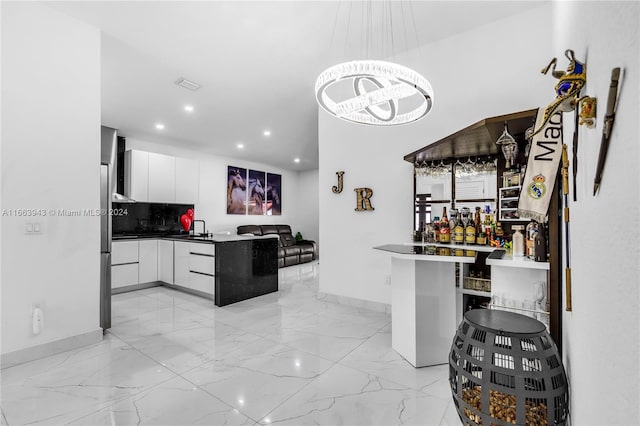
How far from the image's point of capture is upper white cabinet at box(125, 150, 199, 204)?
5.56 meters

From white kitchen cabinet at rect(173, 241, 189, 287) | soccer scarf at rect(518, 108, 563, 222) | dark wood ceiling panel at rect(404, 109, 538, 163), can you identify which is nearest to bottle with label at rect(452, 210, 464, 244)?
dark wood ceiling panel at rect(404, 109, 538, 163)

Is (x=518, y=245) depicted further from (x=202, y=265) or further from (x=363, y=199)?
(x=202, y=265)

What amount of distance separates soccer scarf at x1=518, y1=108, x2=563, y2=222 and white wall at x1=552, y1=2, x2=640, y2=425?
95cm

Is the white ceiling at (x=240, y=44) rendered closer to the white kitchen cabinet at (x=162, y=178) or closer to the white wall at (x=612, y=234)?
the white kitchen cabinet at (x=162, y=178)

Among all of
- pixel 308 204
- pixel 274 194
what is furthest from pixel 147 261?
pixel 308 204

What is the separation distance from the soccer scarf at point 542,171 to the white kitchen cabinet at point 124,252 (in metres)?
5.48

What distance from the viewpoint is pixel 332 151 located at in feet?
13.8

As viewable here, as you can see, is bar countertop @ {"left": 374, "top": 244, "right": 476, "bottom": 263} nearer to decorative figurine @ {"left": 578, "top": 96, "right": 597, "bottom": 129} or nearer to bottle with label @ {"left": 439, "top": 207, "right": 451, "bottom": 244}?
bottle with label @ {"left": 439, "top": 207, "right": 451, "bottom": 244}

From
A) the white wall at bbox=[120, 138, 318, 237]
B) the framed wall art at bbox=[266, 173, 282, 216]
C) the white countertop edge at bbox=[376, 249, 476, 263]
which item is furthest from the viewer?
the framed wall art at bbox=[266, 173, 282, 216]

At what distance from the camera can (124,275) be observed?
4988 mm

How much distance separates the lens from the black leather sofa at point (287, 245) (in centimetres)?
737

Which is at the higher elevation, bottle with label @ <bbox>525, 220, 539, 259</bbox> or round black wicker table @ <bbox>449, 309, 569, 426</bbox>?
bottle with label @ <bbox>525, 220, 539, 259</bbox>

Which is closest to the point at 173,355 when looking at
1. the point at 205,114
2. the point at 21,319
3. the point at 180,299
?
the point at 21,319

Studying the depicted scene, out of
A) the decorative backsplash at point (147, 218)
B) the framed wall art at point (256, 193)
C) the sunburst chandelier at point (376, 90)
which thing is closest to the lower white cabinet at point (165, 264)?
the decorative backsplash at point (147, 218)
